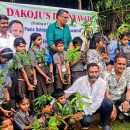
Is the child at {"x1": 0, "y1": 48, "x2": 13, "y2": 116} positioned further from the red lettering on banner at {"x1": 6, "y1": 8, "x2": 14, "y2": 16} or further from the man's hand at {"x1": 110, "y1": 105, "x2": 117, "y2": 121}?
the man's hand at {"x1": 110, "y1": 105, "x2": 117, "y2": 121}

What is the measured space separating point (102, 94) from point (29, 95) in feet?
4.33

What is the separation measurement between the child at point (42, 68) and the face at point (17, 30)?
412 millimetres

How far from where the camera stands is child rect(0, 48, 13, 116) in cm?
534

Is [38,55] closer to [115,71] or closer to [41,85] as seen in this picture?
[41,85]

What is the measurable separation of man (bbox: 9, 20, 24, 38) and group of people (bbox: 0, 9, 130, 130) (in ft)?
0.25

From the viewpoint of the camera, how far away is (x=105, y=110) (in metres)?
5.84

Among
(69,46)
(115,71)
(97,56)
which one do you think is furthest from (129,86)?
(69,46)

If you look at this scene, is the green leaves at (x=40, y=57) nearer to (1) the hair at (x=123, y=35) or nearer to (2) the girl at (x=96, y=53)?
(2) the girl at (x=96, y=53)

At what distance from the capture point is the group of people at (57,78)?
5.50 metres

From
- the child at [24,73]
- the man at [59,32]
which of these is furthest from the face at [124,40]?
the child at [24,73]

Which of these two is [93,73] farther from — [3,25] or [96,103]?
[3,25]

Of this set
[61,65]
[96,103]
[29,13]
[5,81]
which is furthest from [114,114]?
[29,13]

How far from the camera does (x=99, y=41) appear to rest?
267 inches

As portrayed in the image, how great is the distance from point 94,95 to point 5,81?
1.52 metres
